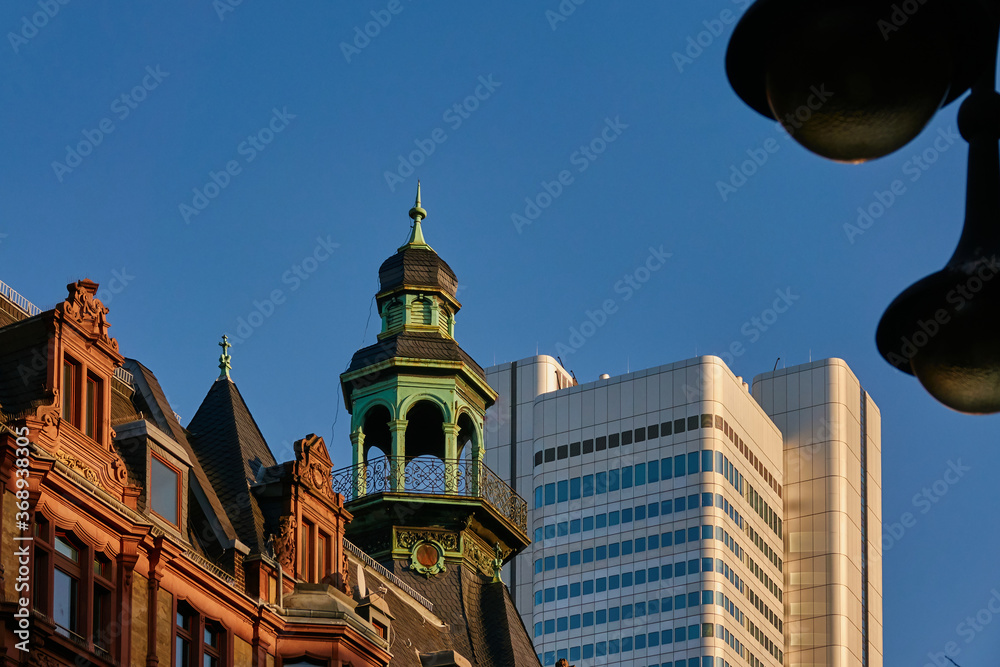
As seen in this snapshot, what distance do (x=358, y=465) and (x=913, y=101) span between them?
1807 inches

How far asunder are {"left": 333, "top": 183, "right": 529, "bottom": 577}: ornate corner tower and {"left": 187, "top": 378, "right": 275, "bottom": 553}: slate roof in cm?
1015

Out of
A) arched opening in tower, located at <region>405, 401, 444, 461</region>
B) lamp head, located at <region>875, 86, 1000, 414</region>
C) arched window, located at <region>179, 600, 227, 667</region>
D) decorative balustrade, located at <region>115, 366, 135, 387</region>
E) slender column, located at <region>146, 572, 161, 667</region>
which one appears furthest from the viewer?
arched opening in tower, located at <region>405, 401, 444, 461</region>

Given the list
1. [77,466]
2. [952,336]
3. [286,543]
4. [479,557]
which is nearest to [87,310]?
[77,466]

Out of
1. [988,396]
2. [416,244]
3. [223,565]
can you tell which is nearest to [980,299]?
[988,396]

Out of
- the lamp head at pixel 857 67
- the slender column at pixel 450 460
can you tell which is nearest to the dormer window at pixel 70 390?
the slender column at pixel 450 460

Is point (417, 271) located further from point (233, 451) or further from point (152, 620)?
point (152, 620)

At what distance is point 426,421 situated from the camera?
5741cm

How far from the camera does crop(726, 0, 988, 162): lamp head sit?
8.92 m

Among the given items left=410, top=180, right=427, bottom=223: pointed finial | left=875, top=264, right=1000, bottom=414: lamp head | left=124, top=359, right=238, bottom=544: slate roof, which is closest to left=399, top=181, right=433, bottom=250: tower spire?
left=410, top=180, right=427, bottom=223: pointed finial

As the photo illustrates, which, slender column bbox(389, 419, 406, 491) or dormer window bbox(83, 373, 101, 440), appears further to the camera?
slender column bbox(389, 419, 406, 491)

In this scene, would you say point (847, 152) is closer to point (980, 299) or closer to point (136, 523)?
point (980, 299)

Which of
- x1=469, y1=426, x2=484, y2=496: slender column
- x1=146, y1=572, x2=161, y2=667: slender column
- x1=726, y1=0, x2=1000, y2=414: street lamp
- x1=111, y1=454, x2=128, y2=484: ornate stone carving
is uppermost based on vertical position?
x1=469, y1=426, x2=484, y2=496: slender column

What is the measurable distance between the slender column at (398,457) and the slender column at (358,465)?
2.93 ft

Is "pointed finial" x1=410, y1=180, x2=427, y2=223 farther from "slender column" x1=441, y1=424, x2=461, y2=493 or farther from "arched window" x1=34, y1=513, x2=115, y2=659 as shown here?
"arched window" x1=34, y1=513, x2=115, y2=659
